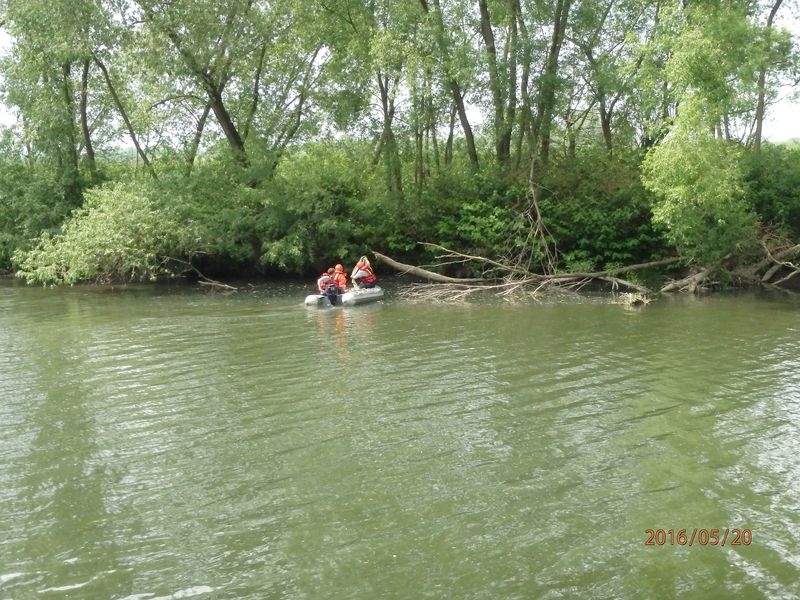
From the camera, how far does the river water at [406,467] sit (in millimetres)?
5637

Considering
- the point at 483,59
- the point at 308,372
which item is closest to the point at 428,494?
the point at 308,372

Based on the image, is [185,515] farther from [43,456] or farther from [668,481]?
[668,481]

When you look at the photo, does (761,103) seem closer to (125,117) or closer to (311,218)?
(311,218)

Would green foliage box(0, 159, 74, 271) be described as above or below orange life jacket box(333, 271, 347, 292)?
above

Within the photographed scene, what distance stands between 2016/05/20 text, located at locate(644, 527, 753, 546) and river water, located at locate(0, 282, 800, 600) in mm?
23

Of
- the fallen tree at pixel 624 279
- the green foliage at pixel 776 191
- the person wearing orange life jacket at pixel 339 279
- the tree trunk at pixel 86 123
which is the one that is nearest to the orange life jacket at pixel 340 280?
the person wearing orange life jacket at pixel 339 279

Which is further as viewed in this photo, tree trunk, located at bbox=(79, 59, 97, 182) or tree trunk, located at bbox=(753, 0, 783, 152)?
tree trunk, located at bbox=(79, 59, 97, 182)

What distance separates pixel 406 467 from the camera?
7.77 meters

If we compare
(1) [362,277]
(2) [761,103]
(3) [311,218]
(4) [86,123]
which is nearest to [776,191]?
(2) [761,103]

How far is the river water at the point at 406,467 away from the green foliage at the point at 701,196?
551cm

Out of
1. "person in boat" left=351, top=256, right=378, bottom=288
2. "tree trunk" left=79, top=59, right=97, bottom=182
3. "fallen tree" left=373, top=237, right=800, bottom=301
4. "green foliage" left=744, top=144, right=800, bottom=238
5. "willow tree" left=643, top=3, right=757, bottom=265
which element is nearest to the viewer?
"willow tree" left=643, top=3, right=757, bottom=265

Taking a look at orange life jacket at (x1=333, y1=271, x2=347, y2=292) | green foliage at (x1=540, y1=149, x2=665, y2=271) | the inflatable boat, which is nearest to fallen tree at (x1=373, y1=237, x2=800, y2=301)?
green foliage at (x1=540, y1=149, x2=665, y2=271)

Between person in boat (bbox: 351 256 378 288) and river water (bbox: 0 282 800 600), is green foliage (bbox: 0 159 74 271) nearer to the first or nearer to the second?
person in boat (bbox: 351 256 378 288)

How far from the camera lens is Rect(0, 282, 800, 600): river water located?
5637mm
